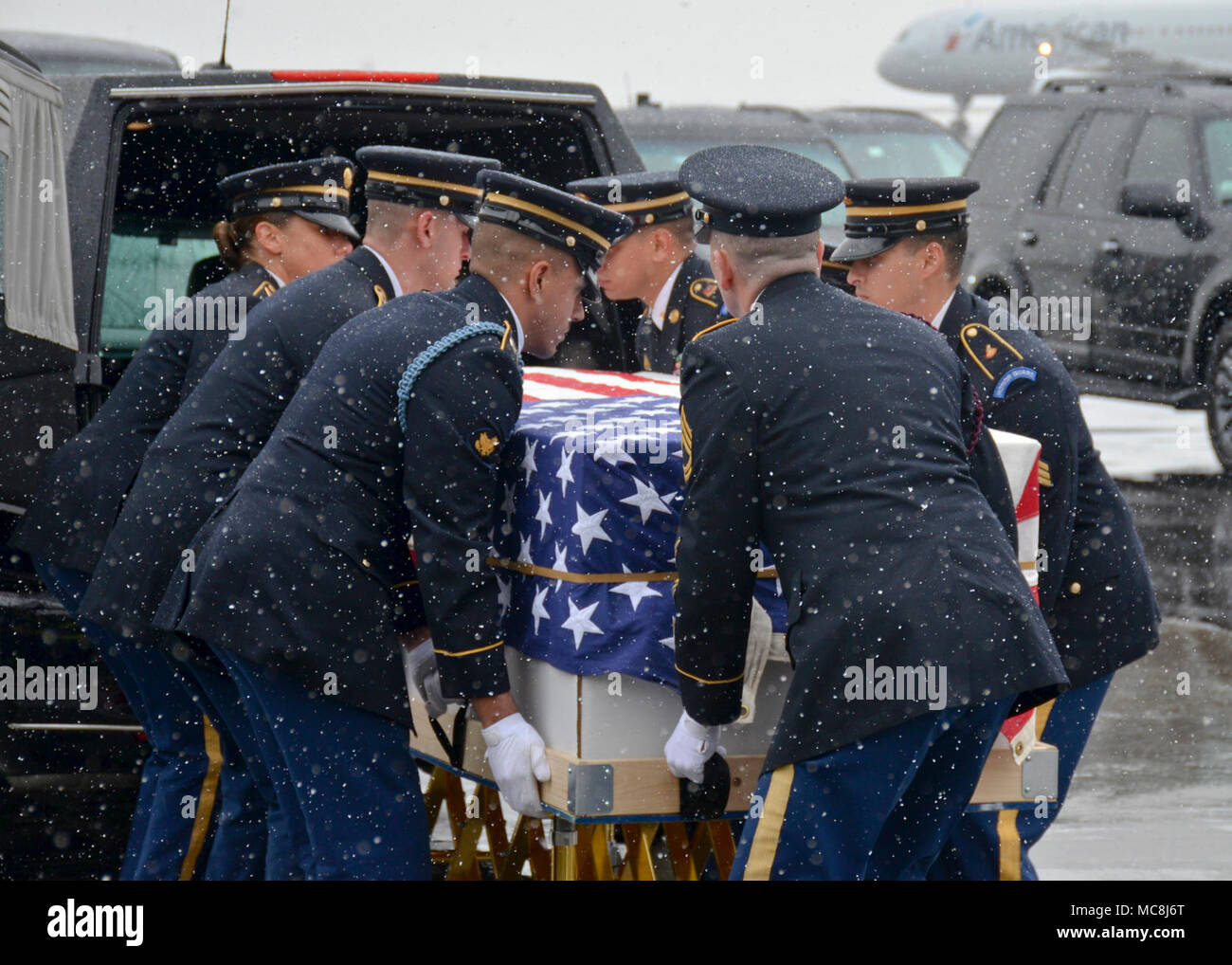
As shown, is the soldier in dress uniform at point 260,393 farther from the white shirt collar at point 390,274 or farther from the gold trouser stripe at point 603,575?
the gold trouser stripe at point 603,575

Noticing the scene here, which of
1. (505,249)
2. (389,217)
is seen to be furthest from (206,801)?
(505,249)

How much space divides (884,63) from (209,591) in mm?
60690

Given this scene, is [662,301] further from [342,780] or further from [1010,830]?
[342,780]

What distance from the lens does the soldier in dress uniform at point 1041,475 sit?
160 inches

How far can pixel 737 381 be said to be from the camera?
322 cm

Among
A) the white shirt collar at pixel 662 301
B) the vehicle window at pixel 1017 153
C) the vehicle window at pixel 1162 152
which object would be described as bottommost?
the vehicle window at pixel 1017 153

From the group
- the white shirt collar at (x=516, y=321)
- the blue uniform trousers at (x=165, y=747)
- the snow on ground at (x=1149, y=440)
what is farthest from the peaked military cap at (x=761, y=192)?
the snow on ground at (x=1149, y=440)

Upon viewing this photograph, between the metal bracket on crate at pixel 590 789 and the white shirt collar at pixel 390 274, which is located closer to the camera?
the metal bracket on crate at pixel 590 789

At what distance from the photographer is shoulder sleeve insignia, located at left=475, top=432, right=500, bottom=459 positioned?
3518mm

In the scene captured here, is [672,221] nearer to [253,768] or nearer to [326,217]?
[326,217]

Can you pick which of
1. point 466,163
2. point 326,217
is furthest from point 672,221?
point 466,163

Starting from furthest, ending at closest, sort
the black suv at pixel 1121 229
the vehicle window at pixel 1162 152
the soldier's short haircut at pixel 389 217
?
the vehicle window at pixel 1162 152
the black suv at pixel 1121 229
the soldier's short haircut at pixel 389 217

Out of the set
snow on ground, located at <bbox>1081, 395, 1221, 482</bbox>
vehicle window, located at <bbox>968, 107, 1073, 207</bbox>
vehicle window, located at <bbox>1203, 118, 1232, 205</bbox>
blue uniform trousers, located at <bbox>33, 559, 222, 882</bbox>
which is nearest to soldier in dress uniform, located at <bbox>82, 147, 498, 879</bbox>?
blue uniform trousers, located at <bbox>33, 559, 222, 882</bbox>

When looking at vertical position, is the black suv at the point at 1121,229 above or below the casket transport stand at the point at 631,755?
below
